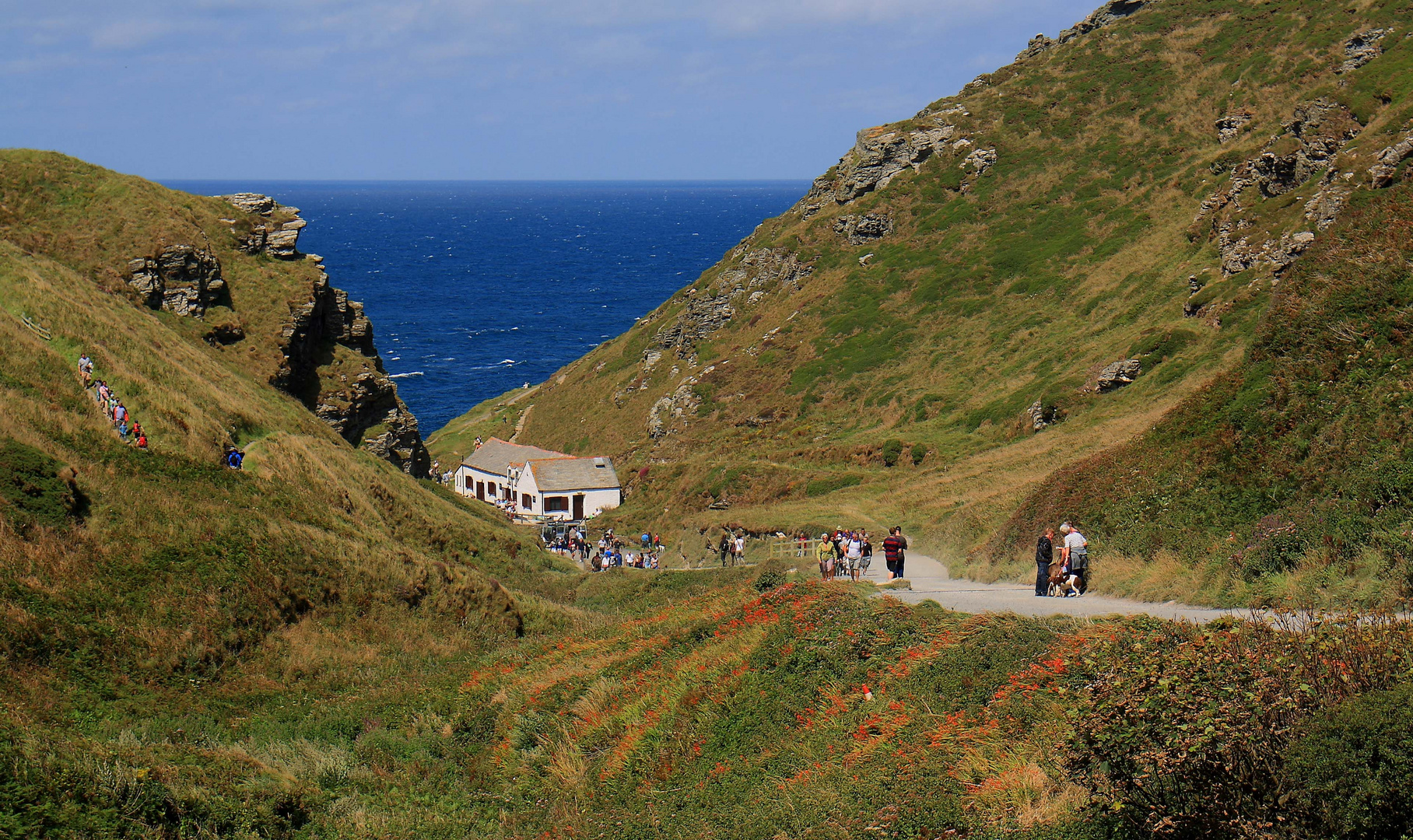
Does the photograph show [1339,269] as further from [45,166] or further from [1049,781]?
[45,166]

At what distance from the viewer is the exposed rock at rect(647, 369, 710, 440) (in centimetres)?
7750

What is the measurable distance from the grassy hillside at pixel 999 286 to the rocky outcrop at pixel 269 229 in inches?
1020

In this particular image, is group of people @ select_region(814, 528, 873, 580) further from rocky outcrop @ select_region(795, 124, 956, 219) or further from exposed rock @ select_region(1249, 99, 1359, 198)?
rocky outcrop @ select_region(795, 124, 956, 219)

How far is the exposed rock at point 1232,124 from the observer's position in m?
74.5

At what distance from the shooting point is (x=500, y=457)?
75.6 m

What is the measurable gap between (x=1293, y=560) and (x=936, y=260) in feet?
219

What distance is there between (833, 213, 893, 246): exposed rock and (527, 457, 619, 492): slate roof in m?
32.4

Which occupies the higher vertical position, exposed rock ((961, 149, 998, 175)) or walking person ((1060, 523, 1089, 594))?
exposed rock ((961, 149, 998, 175))

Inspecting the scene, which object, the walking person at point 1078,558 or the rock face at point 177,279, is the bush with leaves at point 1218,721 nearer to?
the walking person at point 1078,558

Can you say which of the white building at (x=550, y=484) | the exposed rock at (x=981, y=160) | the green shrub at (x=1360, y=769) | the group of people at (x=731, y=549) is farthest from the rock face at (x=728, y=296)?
the green shrub at (x=1360, y=769)

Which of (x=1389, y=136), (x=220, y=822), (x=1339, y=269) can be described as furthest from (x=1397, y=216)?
(x=1389, y=136)

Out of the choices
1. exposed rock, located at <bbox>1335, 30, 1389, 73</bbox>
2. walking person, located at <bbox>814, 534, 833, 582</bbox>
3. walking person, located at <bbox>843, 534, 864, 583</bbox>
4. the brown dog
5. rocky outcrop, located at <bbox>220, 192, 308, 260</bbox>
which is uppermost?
exposed rock, located at <bbox>1335, 30, 1389, 73</bbox>

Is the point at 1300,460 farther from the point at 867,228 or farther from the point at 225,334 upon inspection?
the point at 867,228

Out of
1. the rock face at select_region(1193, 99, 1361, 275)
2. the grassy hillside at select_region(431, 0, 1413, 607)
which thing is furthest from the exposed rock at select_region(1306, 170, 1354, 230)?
the grassy hillside at select_region(431, 0, 1413, 607)
